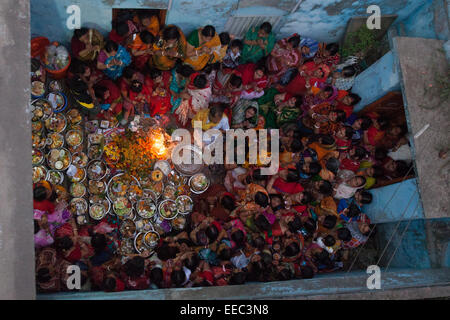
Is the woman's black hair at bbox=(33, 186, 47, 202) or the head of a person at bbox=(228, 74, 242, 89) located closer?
the woman's black hair at bbox=(33, 186, 47, 202)

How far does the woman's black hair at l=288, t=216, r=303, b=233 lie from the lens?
5664 millimetres

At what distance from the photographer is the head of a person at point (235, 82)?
561 centimetres

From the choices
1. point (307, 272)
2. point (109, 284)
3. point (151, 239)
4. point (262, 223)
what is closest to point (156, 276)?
point (109, 284)

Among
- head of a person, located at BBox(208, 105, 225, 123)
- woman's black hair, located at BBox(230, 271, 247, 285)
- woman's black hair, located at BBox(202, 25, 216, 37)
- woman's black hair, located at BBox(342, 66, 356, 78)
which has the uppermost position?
woman's black hair, located at BBox(202, 25, 216, 37)

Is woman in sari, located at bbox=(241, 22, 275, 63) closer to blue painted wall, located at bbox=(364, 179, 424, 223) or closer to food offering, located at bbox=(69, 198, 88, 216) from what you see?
blue painted wall, located at bbox=(364, 179, 424, 223)

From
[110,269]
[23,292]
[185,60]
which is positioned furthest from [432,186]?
[23,292]

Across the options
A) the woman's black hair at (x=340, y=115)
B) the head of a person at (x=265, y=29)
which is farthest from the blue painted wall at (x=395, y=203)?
the head of a person at (x=265, y=29)

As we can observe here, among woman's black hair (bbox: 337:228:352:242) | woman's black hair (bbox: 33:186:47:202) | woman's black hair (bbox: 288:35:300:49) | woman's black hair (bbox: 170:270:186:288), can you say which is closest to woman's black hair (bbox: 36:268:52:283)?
woman's black hair (bbox: 33:186:47:202)

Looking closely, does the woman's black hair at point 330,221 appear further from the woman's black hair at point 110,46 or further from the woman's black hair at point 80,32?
the woman's black hair at point 80,32

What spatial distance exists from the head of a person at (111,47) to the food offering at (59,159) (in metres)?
1.79

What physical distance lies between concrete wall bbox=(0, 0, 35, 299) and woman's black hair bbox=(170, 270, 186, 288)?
6.52ft
